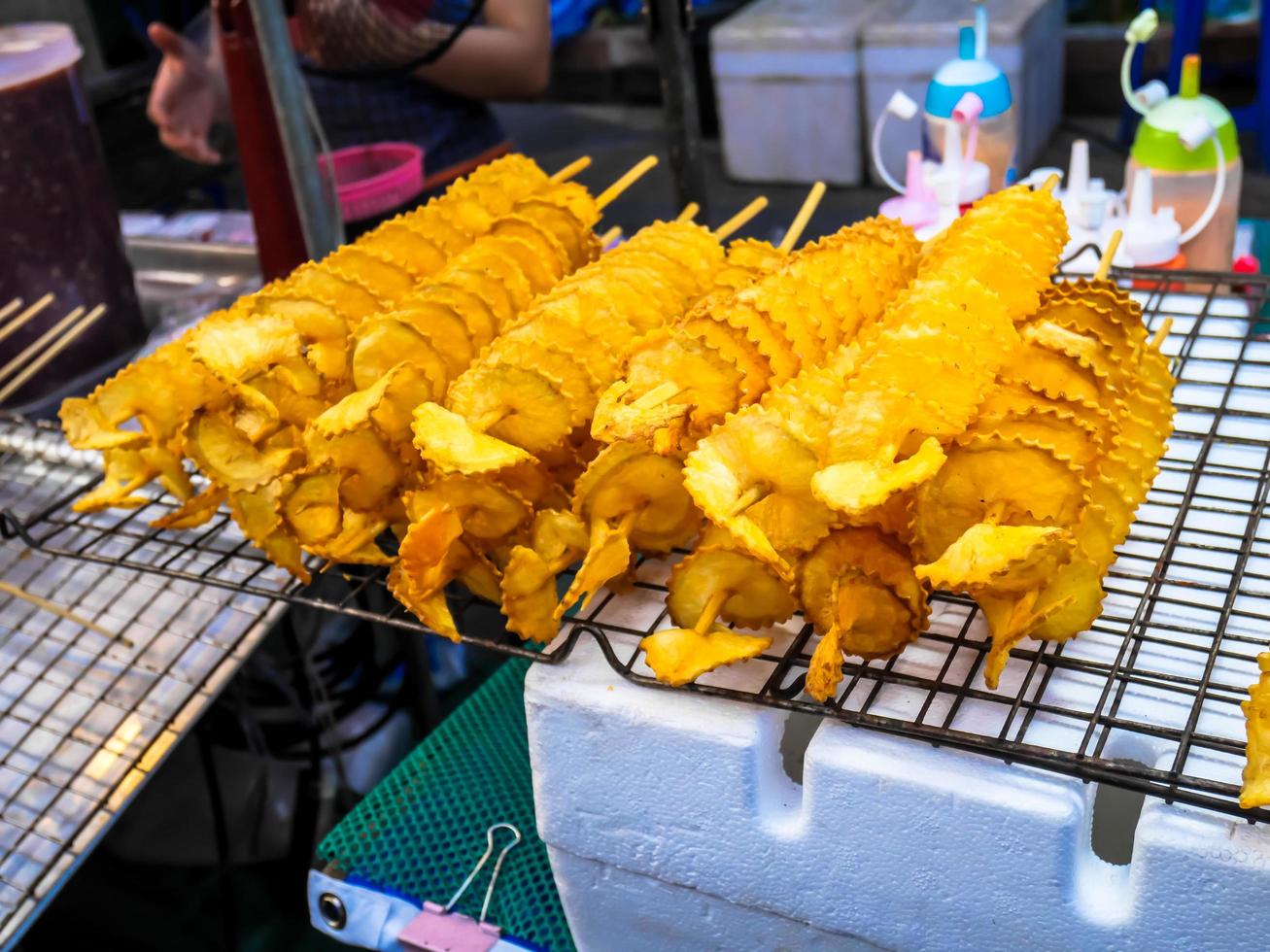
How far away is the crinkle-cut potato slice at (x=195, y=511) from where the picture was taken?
157 cm

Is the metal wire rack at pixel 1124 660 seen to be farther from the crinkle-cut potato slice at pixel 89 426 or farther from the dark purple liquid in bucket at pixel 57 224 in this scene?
→ the dark purple liquid in bucket at pixel 57 224

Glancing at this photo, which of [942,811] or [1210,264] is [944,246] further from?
[1210,264]

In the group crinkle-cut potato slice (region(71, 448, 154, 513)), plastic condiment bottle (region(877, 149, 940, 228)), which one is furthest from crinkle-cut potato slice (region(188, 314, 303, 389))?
plastic condiment bottle (region(877, 149, 940, 228))

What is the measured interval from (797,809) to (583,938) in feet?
1.44

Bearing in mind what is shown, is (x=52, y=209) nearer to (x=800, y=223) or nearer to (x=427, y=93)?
(x=427, y=93)

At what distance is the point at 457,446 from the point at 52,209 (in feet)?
6.55

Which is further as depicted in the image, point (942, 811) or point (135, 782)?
point (135, 782)

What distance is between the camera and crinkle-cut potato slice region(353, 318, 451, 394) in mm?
1478

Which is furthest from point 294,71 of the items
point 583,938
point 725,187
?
point 725,187

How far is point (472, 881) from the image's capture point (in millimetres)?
1766

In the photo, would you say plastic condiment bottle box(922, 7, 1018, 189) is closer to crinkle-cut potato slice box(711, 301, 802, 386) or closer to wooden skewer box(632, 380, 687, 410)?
crinkle-cut potato slice box(711, 301, 802, 386)

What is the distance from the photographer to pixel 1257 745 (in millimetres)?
996

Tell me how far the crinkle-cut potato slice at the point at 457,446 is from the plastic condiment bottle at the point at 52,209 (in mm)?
1899

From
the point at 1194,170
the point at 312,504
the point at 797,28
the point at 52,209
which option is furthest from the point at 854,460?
the point at 797,28
